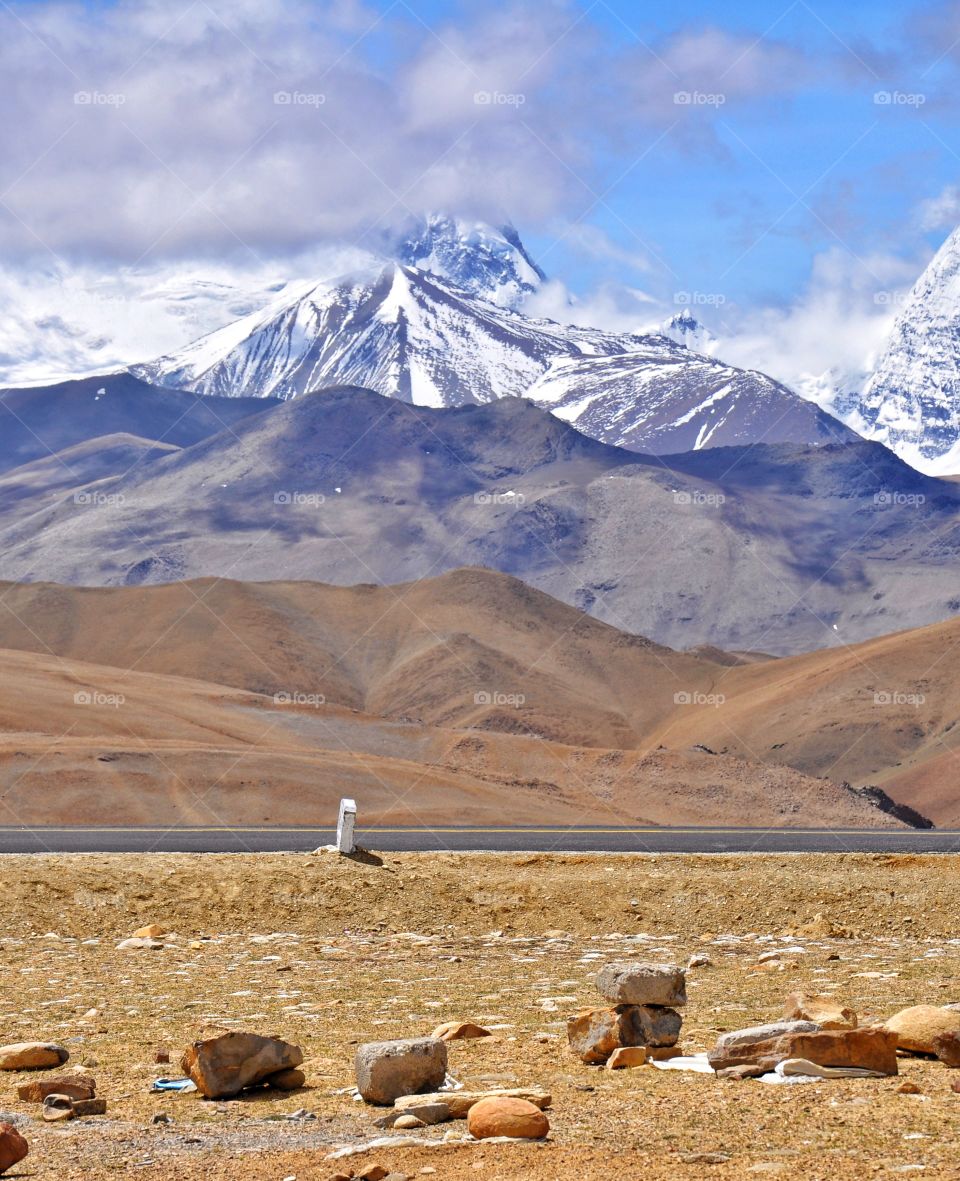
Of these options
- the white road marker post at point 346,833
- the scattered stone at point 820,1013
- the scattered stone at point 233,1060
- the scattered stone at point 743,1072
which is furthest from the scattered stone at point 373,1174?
the white road marker post at point 346,833

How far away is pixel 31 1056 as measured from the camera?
9.96m

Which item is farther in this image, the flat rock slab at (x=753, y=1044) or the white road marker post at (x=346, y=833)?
the white road marker post at (x=346, y=833)

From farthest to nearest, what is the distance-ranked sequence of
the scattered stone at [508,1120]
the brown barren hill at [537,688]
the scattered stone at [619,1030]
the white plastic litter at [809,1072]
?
the brown barren hill at [537,688]
the scattered stone at [619,1030]
the white plastic litter at [809,1072]
the scattered stone at [508,1120]

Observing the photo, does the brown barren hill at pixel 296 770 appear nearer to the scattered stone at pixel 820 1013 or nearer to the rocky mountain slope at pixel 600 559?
the scattered stone at pixel 820 1013

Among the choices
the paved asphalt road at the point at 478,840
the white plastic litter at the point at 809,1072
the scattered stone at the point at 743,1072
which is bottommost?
the scattered stone at the point at 743,1072

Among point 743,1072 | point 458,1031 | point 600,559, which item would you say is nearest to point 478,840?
point 458,1031

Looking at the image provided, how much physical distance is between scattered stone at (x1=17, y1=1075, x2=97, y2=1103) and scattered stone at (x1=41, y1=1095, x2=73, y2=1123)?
0.09 m

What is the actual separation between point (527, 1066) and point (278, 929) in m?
9.82

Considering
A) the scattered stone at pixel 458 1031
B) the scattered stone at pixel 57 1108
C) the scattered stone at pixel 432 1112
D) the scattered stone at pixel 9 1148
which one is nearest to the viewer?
the scattered stone at pixel 9 1148

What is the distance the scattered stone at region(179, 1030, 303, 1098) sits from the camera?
8.91 m

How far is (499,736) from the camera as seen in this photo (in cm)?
7425

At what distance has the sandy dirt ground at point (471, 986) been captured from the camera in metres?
7.47

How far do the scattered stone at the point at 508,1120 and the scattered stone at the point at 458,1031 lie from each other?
2.65 metres

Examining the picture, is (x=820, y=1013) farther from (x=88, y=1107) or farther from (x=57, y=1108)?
(x=57, y=1108)
